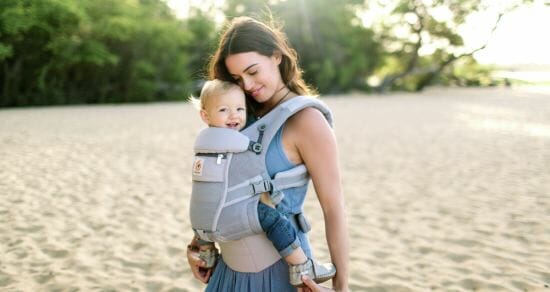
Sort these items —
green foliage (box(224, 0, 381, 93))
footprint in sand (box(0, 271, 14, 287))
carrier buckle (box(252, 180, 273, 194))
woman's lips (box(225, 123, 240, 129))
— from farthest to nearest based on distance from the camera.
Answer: green foliage (box(224, 0, 381, 93)) → footprint in sand (box(0, 271, 14, 287)) → woman's lips (box(225, 123, 240, 129)) → carrier buckle (box(252, 180, 273, 194))

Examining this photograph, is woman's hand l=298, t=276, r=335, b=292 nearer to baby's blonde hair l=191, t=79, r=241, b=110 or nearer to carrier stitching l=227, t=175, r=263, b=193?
carrier stitching l=227, t=175, r=263, b=193

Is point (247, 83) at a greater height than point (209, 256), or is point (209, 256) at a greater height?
point (247, 83)

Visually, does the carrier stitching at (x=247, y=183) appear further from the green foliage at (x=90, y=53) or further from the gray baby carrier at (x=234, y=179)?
the green foliage at (x=90, y=53)

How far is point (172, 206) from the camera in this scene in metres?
4.99

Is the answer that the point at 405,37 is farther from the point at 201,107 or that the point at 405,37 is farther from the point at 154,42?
the point at 201,107

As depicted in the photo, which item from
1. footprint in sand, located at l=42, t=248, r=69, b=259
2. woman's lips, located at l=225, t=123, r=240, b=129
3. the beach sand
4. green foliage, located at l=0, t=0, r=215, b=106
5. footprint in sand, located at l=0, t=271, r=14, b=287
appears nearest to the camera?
woman's lips, located at l=225, t=123, r=240, b=129

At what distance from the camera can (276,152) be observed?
Result: 1.32 meters

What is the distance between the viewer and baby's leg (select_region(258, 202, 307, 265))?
49.8 inches

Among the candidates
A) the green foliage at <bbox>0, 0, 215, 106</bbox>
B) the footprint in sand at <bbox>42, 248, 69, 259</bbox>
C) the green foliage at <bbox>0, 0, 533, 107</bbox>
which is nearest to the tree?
the green foliage at <bbox>0, 0, 533, 107</bbox>

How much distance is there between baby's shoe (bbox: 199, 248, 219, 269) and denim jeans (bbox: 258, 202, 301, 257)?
1.07 ft

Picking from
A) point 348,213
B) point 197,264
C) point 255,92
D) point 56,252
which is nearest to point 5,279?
point 56,252

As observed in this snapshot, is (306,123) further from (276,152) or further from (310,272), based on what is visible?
(310,272)

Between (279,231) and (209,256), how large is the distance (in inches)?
14.7

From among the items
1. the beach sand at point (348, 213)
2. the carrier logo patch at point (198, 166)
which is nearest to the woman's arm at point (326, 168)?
the carrier logo patch at point (198, 166)
